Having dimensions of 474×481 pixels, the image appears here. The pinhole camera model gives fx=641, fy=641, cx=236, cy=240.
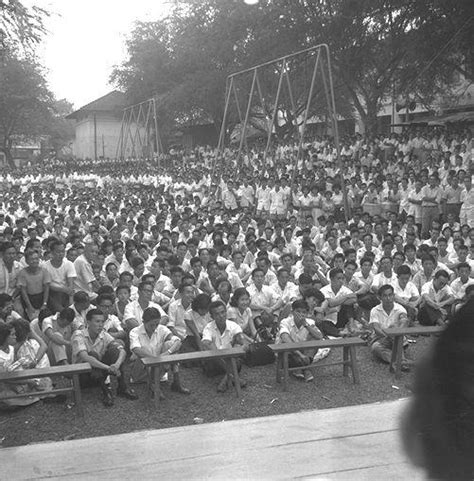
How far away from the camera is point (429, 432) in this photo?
5.35ft

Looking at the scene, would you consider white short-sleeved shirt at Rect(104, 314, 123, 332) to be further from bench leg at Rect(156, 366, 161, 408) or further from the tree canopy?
the tree canopy

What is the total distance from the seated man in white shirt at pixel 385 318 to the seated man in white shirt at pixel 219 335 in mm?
1590

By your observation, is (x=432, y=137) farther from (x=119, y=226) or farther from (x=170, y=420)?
(x=170, y=420)

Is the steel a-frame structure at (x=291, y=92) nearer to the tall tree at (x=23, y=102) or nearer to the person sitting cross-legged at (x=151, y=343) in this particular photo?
the person sitting cross-legged at (x=151, y=343)

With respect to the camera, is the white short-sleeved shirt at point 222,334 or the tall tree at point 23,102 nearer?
the white short-sleeved shirt at point 222,334

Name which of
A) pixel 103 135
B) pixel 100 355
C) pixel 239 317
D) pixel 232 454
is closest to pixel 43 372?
pixel 100 355

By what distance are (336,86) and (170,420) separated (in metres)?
20.3

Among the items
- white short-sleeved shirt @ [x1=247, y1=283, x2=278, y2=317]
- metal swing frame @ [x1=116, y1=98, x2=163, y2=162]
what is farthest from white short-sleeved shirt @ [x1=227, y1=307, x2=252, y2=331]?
metal swing frame @ [x1=116, y1=98, x2=163, y2=162]

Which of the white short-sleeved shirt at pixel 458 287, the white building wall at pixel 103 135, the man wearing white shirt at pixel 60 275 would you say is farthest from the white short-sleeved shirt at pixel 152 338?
the white building wall at pixel 103 135

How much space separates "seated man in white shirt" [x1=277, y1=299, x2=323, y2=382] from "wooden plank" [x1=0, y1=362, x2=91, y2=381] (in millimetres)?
2211

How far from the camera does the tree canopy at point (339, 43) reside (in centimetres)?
1798

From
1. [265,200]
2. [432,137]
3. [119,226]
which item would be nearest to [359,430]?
[119,226]

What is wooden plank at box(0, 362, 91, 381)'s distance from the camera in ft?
17.3

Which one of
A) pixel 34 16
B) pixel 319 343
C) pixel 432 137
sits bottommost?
pixel 319 343
